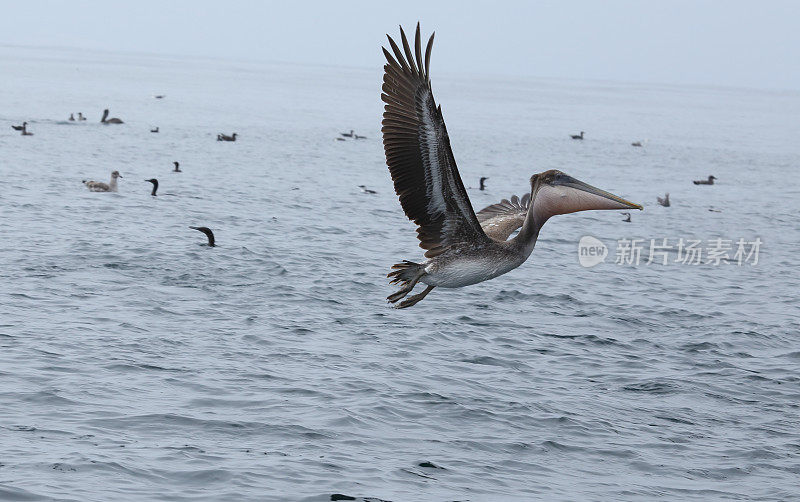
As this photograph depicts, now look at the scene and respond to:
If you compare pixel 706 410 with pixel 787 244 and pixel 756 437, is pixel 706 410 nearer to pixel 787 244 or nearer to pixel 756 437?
pixel 756 437

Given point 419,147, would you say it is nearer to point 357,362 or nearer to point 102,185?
point 357,362

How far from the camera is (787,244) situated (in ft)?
→ 100

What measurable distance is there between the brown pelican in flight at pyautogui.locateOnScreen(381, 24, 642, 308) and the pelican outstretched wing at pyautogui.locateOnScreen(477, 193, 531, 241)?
0.62 m

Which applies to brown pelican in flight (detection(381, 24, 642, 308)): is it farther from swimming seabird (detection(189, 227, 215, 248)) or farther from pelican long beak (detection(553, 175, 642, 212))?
swimming seabird (detection(189, 227, 215, 248))

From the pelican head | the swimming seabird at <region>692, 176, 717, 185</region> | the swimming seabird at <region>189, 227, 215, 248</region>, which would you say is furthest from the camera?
the swimming seabird at <region>692, 176, 717, 185</region>

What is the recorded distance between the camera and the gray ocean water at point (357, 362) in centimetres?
1130

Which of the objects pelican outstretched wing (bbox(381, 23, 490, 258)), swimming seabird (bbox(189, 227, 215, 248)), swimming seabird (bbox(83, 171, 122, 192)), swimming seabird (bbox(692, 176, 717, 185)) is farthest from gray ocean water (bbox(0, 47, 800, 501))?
swimming seabird (bbox(692, 176, 717, 185))

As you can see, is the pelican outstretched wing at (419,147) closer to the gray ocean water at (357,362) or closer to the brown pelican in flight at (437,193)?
the brown pelican in flight at (437,193)

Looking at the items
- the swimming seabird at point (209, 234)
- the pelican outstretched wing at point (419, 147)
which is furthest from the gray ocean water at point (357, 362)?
the pelican outstretched wing at point (419, 147)

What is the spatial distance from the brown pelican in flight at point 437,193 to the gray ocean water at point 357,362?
8.51 ft

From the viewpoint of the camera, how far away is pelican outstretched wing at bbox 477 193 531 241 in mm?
10781

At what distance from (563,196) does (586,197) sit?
1.14 ft

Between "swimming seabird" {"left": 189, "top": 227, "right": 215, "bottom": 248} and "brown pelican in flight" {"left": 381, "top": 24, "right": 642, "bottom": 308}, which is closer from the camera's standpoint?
"brown pelican in flight" {"left": 381, "top": 24, "right": 642, "bottom": 308}

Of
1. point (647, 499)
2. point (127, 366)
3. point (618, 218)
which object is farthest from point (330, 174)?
point (647, 499)
